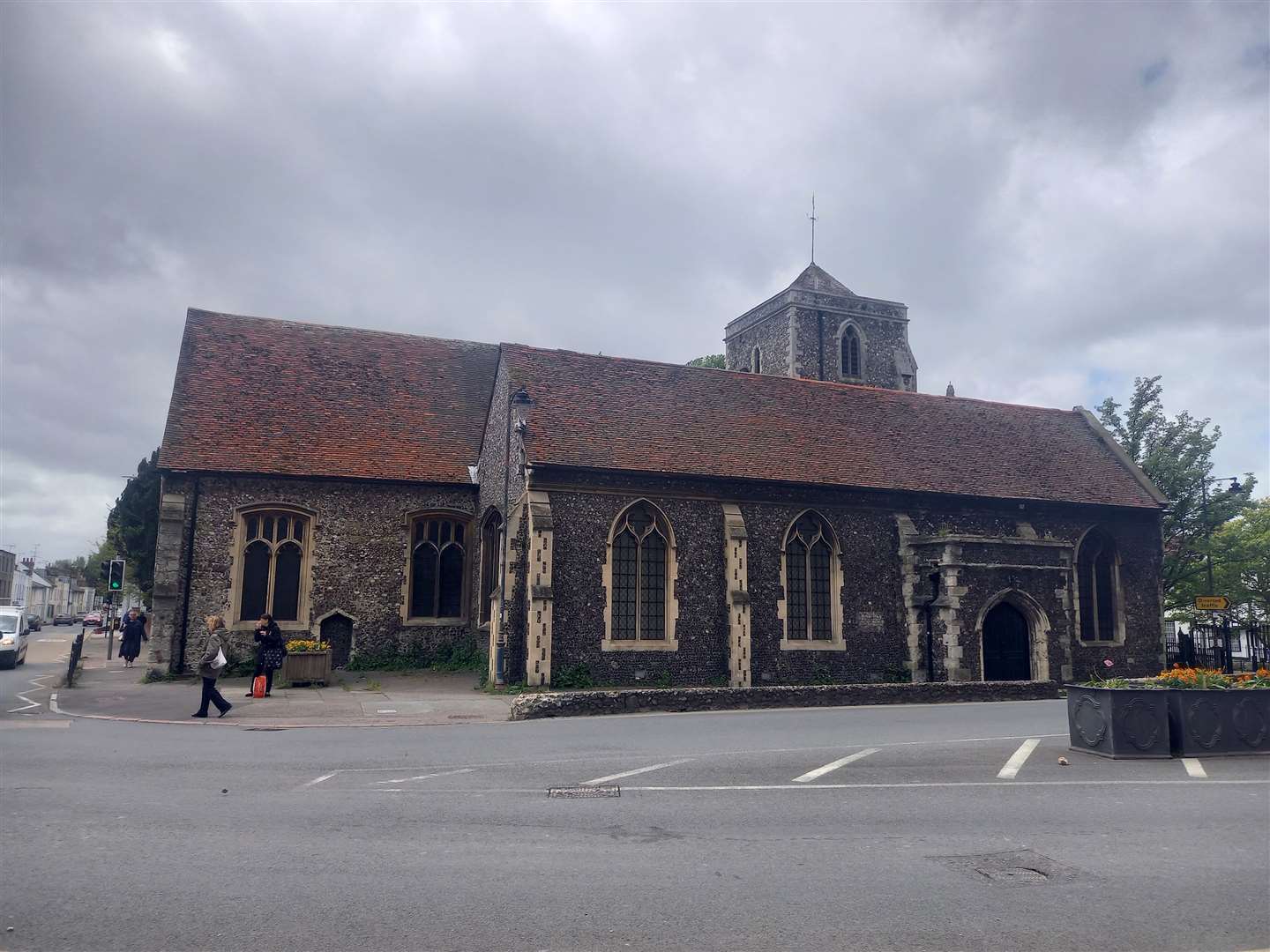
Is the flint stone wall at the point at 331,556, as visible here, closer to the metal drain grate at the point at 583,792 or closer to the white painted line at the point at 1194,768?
the metal drain grate at the point at 583,792

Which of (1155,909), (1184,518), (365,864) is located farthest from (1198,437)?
(365,864)

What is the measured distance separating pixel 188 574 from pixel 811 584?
15795 mm

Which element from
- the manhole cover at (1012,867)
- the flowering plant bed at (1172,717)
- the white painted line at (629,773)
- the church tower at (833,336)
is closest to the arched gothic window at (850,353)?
the church tower at (833,336)

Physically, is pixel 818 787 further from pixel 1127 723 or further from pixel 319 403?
pixel 319 403

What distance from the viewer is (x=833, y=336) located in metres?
41.3

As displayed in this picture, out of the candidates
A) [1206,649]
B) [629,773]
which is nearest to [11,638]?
[629,773]

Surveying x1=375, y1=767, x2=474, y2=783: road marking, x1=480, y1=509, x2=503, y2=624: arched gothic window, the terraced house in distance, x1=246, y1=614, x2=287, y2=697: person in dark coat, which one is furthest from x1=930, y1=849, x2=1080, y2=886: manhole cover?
x1=480, y1=509, x2=503, y2=624: arched gothic window

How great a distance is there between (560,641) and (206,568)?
942cm

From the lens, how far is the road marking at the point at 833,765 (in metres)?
10.1

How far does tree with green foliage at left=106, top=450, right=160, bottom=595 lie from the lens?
3697 cm

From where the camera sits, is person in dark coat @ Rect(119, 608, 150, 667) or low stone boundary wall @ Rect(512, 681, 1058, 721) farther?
person in dark coat @ Rect(119, 608, 150, 667)

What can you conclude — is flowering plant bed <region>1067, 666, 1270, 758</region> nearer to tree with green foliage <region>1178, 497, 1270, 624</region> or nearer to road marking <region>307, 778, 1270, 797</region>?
road marking <region>307, 778, 1270, 797</region>

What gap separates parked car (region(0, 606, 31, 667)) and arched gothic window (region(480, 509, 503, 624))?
15390mm

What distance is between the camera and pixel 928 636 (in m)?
23.7
